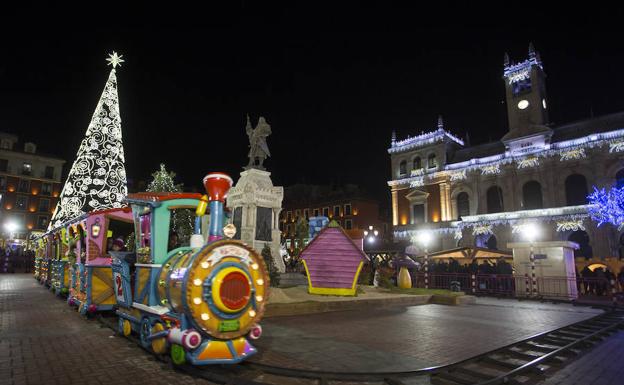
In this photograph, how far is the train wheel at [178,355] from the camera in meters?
5.55

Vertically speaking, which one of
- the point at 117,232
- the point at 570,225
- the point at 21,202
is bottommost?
the point at 117,232

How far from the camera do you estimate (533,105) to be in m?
40.0

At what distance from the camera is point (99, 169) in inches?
650

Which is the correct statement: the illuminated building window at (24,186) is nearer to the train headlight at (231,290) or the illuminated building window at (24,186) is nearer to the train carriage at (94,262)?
the train carriage at (94,262)

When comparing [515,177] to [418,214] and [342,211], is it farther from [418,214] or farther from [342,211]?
[342,211]

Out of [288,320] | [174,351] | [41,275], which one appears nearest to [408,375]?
[174,351]

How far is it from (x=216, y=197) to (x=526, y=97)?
145 ft

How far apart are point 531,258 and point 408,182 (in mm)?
29296

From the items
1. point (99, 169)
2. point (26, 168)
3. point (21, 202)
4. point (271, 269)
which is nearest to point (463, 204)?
point (271, 269)

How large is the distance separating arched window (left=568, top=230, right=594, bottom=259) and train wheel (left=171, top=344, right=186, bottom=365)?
1544 inches

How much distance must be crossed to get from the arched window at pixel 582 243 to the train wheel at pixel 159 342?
129 feet

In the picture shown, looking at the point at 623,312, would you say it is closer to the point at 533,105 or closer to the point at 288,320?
the point at 288,320

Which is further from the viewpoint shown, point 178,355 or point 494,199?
point 494,199

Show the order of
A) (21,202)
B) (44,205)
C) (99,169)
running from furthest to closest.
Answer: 1. (44,205)
2. (21,202)
3. (99,169)
